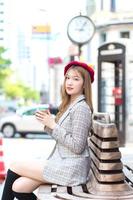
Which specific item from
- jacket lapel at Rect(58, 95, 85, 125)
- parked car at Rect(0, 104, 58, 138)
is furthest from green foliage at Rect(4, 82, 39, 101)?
jacket lapel at Rect(58, 95, 85, 125)

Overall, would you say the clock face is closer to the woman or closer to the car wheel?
the car wheel

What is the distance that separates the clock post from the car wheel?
9.87 metres

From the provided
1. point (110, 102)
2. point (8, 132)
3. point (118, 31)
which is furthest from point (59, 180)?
point (118, 31)

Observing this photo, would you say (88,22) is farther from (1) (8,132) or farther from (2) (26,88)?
(2) (26,88)

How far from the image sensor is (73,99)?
212 inches

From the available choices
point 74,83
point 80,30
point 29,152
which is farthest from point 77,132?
point 80,30

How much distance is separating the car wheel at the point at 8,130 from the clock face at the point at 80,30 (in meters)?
9.87

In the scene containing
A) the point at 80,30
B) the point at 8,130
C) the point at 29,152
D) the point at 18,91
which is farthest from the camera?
the point at 18,91

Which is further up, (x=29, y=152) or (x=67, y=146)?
(x=67, y=146)

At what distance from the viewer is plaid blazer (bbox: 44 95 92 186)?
5066 mm

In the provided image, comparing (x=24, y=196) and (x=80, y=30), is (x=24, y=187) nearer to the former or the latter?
(x=24, y=196)

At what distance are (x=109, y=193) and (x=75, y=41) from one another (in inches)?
573

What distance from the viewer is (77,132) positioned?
5055mm

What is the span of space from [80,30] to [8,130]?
34.4 ft
